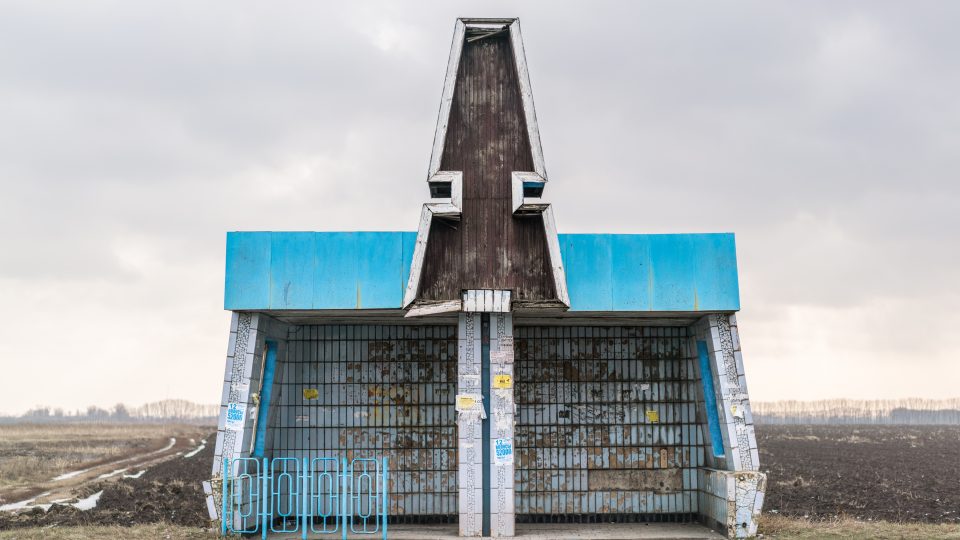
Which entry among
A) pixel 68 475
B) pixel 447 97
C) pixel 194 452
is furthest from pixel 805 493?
pixel 194 452

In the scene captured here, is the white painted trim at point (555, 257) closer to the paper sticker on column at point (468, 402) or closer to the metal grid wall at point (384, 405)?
the paper sticker on column at point (468, 402)

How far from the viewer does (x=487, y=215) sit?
1445 centimetres

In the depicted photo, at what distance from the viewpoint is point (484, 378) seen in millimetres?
14242

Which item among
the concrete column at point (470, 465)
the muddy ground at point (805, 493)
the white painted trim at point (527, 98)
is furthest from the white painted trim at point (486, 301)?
the muddy ground at point (805, 493)

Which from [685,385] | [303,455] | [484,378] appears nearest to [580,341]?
[685,385]

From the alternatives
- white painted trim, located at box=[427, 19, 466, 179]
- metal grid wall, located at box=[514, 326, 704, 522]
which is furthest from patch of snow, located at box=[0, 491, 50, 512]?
white painted trim, located at box=[427, 19, 466, 179]

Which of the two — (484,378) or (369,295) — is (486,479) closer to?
(484,378)

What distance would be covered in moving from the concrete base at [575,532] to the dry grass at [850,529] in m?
1.23

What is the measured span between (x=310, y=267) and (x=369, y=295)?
1148 mm

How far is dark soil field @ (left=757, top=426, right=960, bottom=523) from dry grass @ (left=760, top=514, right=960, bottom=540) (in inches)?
60.0

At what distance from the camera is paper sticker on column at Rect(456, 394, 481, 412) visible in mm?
14070

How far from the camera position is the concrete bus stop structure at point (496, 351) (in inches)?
562

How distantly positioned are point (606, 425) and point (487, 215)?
5.23 m

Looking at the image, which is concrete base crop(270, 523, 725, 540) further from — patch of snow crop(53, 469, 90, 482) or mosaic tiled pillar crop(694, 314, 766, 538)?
patch of snow crop(53, 469, 90, 482)
